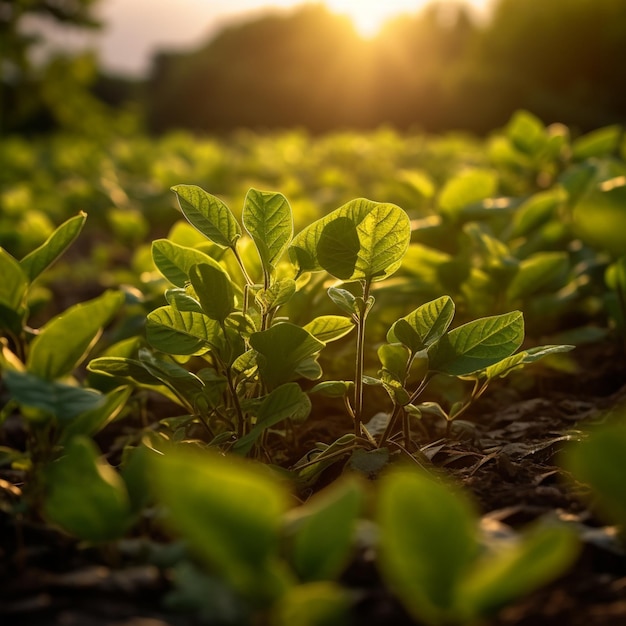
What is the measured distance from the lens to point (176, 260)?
1.13 metres

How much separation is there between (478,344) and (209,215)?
0.43 m

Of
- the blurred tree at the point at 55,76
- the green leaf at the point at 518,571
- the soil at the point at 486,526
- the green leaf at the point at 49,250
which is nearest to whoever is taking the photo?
the green leaf at the point at 518,571

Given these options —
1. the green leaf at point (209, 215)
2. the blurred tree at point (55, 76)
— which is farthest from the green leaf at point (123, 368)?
the blurred tree at point (55, 76)

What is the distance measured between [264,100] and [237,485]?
1928 centimetres

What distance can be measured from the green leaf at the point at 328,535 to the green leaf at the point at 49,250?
0.62 metres

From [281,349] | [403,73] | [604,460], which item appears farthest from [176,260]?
[403,73]

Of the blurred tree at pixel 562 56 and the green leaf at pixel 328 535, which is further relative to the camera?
the blurred tree at pixel 562 56

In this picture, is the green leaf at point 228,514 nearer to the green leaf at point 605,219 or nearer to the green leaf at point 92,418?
the green leaf at point 92,418

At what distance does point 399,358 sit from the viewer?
1.10m

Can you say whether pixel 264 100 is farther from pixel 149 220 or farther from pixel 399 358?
pixel 399 358

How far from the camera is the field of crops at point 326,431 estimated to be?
62 cm

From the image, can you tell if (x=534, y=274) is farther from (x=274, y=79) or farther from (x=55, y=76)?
(x=274, y=79)

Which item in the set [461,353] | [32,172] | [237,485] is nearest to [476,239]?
[461,353]

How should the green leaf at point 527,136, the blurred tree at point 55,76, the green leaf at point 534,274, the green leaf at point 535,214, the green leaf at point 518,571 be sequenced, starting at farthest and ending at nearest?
the blurred tree at point 55,76 < the green leaf at point 527,136 < the green leaf at point 535,214 < the green leaf at point 534,274 < the green leaf at point 518,571
